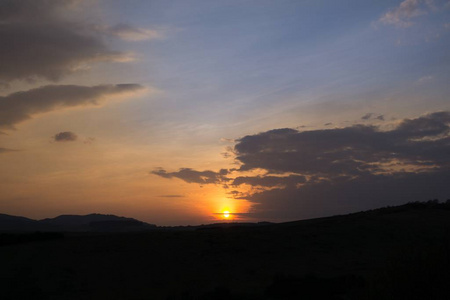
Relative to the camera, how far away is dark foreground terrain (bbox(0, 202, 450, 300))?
1016 centimetres

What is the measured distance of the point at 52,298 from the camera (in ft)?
62.4

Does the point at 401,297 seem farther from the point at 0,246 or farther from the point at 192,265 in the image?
the point at 0,246

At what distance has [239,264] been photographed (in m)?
24.0

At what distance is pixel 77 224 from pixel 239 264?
136086 mm

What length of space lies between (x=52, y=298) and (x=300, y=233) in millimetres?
17656

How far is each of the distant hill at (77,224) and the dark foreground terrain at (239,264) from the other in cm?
7402

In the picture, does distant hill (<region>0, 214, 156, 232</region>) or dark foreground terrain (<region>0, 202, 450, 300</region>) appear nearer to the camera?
dark foreground terrain (<region>0, 202, 450, 300</region>)

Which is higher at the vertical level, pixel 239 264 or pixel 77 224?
pixel 77 224

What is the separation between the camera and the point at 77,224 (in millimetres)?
148250

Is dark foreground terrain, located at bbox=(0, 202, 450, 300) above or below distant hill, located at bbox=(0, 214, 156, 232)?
below

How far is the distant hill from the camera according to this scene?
110688 millimetres

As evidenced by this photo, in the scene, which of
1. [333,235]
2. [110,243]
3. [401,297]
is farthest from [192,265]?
[401,297]

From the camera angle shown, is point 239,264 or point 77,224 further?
point 77,224

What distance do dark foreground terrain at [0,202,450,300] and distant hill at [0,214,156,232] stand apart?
74.0m
